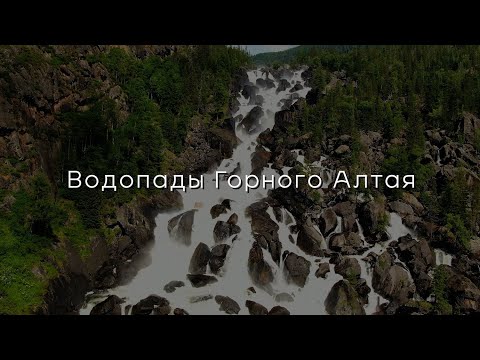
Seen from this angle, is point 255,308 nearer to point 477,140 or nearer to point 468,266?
point 468,266

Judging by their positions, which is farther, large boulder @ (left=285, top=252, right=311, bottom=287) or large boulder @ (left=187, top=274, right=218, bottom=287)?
large boulder @ (left=285, top=252, right=311, bottom=287)

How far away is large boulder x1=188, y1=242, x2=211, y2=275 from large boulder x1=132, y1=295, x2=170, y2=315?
4.03 metres

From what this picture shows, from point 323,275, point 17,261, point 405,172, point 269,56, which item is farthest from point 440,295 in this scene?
point 269,56

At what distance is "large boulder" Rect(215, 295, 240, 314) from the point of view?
88.3ft

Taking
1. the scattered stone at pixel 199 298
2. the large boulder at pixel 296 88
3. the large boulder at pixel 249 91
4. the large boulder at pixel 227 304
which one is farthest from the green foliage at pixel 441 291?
the large boulder at pixel 296 88

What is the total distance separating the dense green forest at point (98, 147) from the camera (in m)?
25.1

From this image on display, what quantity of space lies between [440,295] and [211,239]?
58.1 ft

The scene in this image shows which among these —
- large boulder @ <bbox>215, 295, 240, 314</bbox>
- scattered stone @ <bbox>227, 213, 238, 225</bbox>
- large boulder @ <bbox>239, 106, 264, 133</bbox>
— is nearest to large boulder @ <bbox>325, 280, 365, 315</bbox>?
large boulder @ <bbox>215, 295, 240, 314</bbox>

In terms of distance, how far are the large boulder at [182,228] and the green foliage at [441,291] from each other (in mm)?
19130

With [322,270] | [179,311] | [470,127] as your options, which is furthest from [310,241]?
[470,127]

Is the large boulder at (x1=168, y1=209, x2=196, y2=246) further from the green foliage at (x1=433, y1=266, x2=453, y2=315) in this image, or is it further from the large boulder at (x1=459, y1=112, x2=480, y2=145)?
the large boulder at (x1=459, y1=112, x2=480, y2=145)

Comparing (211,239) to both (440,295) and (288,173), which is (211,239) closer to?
(288,173)

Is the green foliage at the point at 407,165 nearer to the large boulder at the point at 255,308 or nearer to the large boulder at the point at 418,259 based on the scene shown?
the large boulder at the point at 418,259

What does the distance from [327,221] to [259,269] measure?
8324 millimetres
